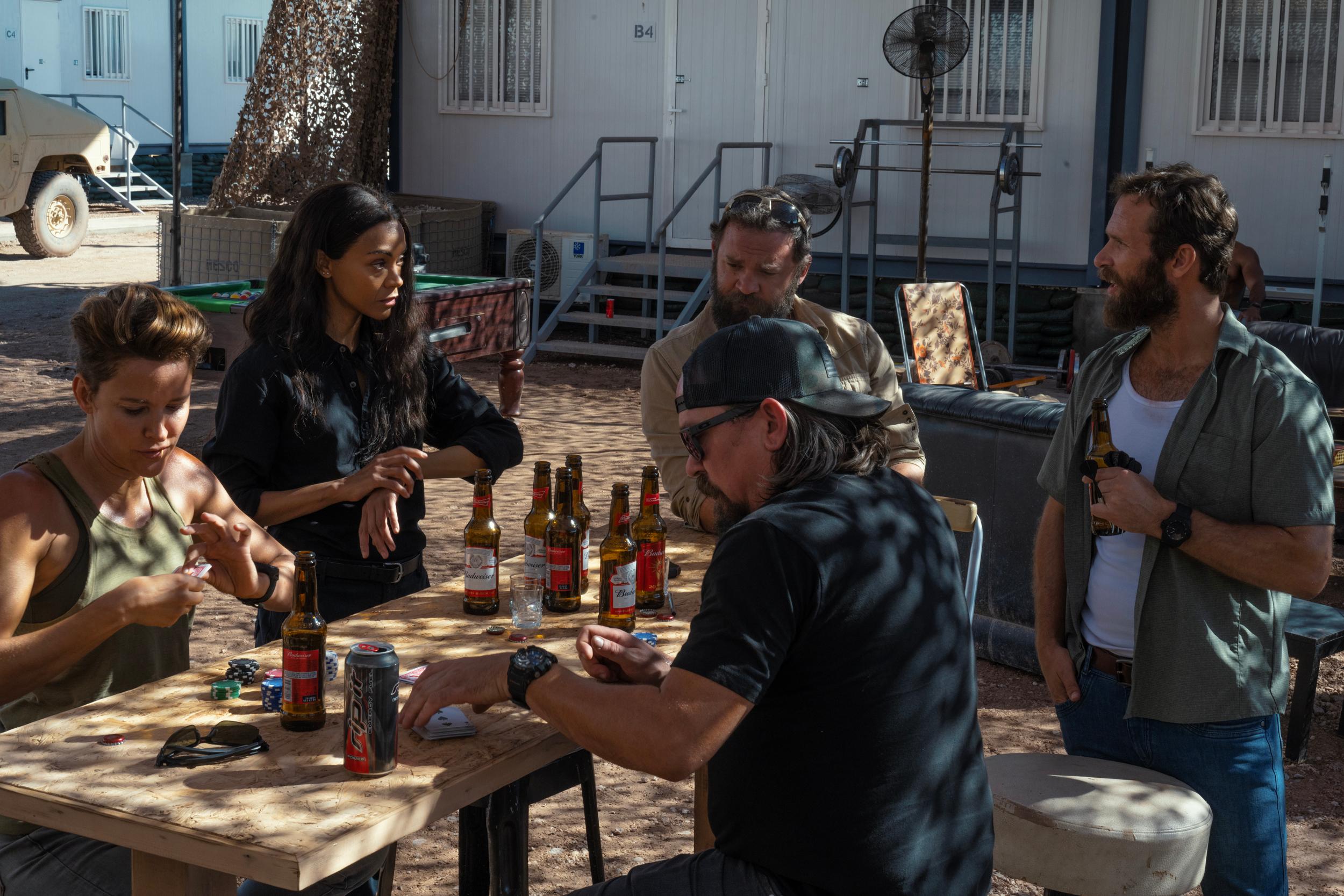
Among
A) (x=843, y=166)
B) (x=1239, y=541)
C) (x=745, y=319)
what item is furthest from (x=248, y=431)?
(x=843, y=166)

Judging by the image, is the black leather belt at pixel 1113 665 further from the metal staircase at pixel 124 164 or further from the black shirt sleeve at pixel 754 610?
the metal staircase at pixel 124 164

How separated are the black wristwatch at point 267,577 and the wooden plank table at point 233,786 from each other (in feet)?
0.80

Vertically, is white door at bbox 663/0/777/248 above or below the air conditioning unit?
above

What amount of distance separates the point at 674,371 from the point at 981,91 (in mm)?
10208

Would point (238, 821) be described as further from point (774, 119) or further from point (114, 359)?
point (774, 119)

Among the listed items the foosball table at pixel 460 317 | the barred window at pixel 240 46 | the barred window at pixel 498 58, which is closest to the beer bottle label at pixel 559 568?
the foosball table at pixel 460 317

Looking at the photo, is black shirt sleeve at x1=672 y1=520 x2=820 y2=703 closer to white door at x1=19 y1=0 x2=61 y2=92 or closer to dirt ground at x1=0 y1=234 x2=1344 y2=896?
dirt ground at x1=0 y1=234 x2=1344 y2=896

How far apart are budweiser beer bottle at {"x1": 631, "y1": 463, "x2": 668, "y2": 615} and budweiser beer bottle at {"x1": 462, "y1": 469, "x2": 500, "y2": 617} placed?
1.15ft

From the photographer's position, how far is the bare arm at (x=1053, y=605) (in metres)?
3.38

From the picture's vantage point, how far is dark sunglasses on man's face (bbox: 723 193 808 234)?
4234 mm

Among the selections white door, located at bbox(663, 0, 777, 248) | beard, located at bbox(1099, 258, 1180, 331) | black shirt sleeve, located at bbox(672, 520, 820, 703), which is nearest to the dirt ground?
black shirt sleeve, located at bbox(672, 520, 820, 703)

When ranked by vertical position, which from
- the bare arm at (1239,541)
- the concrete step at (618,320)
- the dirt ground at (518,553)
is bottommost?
the dirt ground at (518,553)

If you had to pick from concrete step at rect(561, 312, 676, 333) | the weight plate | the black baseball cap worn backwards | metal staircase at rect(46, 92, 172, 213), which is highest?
metal staircase at rect(46, 92, 172, 213)

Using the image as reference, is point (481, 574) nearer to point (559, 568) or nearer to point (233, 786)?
point (559, 568)
